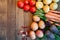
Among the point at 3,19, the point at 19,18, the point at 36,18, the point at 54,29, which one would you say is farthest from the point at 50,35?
the point at 3,19

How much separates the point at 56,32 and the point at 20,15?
0.31 m

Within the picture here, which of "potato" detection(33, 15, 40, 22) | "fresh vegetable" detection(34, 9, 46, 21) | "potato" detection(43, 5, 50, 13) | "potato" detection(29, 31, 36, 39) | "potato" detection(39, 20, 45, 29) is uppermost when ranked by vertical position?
"potato" detection(43, 5, 50, 13)

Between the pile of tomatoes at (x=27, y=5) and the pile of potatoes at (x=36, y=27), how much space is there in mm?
62

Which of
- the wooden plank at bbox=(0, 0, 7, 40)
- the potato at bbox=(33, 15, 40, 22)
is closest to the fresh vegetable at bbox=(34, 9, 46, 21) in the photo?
the potato at bbox=(33, 15, 40, 22)

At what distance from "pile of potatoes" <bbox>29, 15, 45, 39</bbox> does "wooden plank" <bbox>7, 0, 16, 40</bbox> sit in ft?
0.48

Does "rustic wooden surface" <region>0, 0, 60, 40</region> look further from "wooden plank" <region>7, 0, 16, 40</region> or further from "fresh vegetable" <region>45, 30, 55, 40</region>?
"fresh vegetable" <region>45, 30, 55, 40</region>

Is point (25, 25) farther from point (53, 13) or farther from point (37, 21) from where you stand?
point (53, 13)

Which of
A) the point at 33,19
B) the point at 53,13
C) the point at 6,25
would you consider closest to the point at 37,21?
the point at 33,19

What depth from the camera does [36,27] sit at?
1.11 m

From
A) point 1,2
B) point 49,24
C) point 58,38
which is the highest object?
point 1,2

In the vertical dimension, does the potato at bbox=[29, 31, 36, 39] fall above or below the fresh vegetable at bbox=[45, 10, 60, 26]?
below

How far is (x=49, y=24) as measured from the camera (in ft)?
3.68

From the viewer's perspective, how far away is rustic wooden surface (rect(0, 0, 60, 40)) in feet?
3.78

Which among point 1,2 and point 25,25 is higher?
point 1,2
